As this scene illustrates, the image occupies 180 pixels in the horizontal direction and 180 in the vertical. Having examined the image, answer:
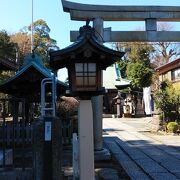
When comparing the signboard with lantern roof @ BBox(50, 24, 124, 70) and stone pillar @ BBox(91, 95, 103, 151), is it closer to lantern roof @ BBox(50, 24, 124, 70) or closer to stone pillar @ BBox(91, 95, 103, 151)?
lantern roof @ BBox(50, 24, 124, 70)

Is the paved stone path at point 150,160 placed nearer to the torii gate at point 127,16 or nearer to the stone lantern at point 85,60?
the stone lantern at point 85,60

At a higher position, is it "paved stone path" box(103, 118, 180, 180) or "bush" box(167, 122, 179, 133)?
"bush" box(167, 122, 179, 133)

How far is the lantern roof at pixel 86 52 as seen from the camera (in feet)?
22.1

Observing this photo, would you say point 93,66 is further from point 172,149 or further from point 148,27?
point 172,149

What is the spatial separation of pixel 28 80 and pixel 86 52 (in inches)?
238

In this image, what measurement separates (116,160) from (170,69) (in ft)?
73.3

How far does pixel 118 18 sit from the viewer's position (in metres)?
11.9

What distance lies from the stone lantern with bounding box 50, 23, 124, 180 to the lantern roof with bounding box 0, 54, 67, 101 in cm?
508

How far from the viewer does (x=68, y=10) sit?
11.4 metres

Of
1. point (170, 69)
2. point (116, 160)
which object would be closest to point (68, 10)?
point (116, 160)

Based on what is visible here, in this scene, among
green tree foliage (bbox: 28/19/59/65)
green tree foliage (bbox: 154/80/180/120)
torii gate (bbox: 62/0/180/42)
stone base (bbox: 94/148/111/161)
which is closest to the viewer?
stone base (bbox: 94/148/111/161)

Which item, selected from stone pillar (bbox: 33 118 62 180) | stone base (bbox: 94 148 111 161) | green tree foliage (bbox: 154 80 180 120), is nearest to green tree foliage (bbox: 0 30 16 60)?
green tree foliage (bbox: 154 80 180 120)

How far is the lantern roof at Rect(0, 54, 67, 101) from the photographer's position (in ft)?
40.0

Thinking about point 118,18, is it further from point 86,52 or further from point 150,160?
point 86,52
